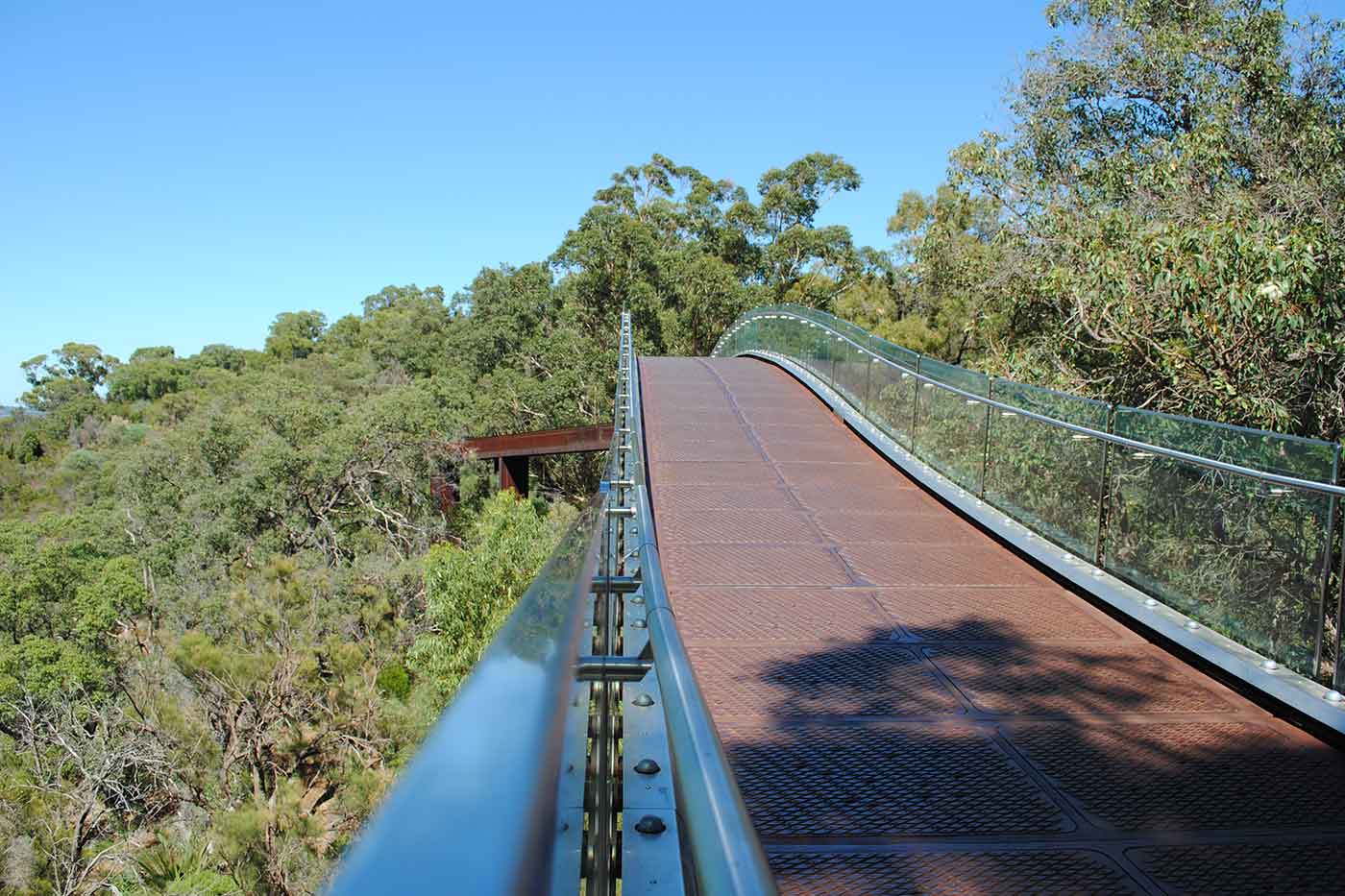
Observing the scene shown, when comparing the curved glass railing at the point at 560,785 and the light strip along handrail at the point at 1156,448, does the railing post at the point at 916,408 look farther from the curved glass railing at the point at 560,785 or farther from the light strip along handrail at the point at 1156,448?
the curved glass railing at the point at 560,785

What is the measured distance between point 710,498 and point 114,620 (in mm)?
20627

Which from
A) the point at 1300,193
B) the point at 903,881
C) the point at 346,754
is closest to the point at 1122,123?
the point at 1300,193

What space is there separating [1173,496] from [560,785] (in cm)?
543

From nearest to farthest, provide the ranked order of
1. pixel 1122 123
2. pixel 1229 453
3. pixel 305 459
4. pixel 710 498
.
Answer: pixel 1229 453, pixel 710 498, pixel 1122 123, pixel 305 459

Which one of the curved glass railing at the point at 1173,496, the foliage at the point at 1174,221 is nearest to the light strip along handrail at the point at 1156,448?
the curved glass railing at the point at 1173,496

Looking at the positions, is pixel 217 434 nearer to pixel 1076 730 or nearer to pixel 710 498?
pixel 710 498

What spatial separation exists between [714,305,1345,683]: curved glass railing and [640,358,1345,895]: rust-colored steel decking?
0.36m

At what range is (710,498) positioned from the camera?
8.45m

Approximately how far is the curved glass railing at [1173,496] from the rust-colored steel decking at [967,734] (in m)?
0.36

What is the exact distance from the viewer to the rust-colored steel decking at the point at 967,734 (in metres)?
3.25

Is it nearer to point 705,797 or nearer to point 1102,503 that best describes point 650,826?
point 705,797

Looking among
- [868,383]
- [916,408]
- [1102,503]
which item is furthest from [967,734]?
[868,383]

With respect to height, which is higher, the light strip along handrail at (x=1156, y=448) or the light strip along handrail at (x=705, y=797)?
the light strip along handrail at (x=1156, y=448)

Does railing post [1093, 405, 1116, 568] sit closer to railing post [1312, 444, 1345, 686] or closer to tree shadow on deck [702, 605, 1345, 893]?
tree shadow on deck [702, 605, 1345, 893]
